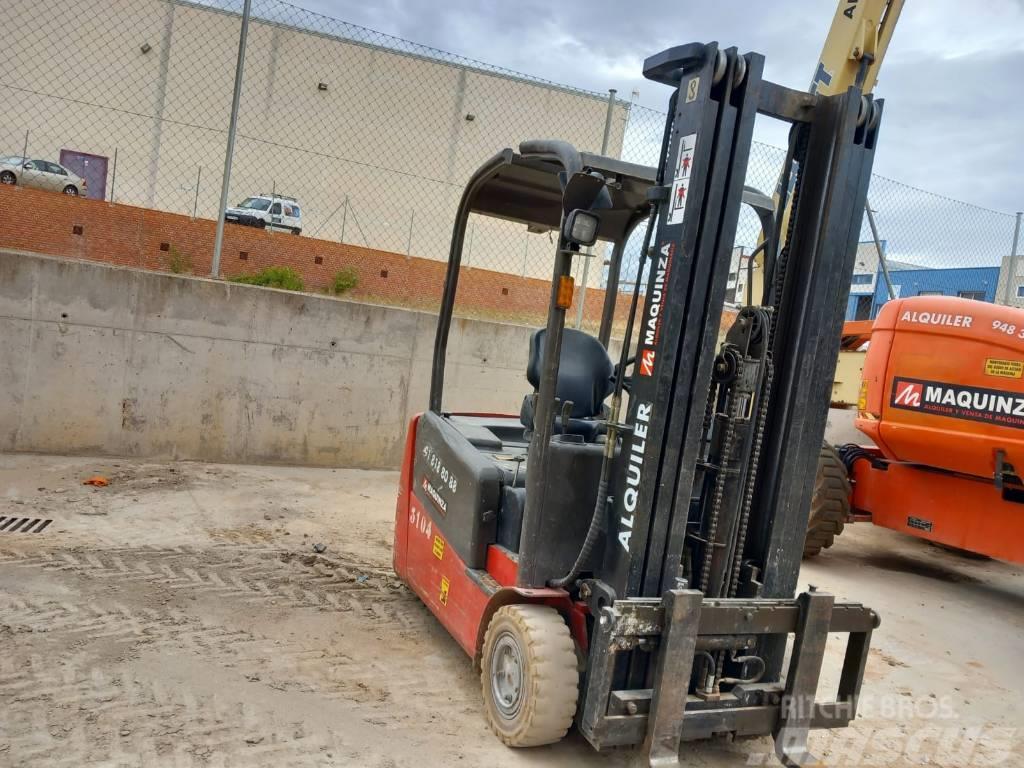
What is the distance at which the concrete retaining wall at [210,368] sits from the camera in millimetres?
7180

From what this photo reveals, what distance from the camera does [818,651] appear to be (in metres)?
3.20

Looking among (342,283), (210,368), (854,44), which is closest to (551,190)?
(854,44)

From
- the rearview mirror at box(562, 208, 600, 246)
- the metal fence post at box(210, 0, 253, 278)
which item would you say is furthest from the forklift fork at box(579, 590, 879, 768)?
the metal fence post at box(210, 0, 253, 278)

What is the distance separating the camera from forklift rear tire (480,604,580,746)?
10.2 ft

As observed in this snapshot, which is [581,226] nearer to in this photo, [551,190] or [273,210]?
[551,190]

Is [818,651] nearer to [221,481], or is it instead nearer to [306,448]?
[221,481]

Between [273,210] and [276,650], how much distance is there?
612 inches

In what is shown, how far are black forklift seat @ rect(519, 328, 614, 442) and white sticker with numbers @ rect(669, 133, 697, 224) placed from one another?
0.79m

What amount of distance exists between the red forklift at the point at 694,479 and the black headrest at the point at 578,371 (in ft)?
0.49

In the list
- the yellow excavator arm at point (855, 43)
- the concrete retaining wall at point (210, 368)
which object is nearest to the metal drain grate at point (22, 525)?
the concrete retaining wall at point (210, 368)

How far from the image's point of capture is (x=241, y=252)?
9258 millimetres

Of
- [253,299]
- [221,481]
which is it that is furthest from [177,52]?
[221,481]

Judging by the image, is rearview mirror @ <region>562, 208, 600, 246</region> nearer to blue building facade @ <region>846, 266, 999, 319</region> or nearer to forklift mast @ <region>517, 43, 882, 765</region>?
forklift mast @ <region>517, 43, 882, 765</region>

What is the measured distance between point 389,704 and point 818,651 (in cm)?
180
